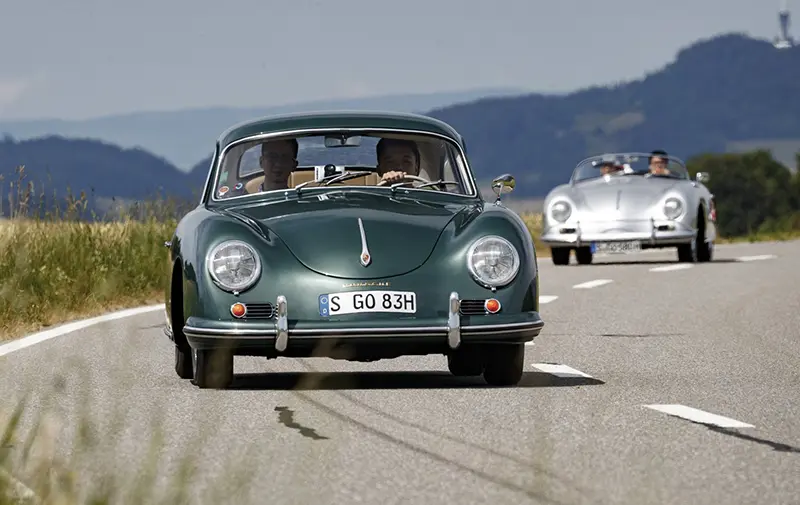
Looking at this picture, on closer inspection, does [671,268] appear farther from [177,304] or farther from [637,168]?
[177,304]

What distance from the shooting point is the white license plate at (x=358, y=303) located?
27.4ft

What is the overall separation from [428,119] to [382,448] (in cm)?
437

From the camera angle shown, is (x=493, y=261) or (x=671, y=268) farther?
(x=671, y=268)

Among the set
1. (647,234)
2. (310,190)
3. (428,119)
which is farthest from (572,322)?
(647,234)

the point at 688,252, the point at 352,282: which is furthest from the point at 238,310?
the point at 688,252

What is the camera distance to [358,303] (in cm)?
836

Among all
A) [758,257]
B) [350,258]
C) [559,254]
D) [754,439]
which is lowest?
[758,257]

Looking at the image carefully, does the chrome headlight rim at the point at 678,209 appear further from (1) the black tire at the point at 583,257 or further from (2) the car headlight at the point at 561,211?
(1) the black tire at the point at 583,257

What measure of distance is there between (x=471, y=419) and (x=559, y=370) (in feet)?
8.03

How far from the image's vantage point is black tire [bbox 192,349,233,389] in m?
8.70

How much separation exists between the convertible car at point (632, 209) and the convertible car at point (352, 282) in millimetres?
13370

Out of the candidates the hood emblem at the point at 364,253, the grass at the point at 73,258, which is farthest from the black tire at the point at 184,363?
the grass at the point at 73,258

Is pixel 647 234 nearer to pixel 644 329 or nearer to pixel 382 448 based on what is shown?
pixel 644 329

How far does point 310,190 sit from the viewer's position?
9.50 m
